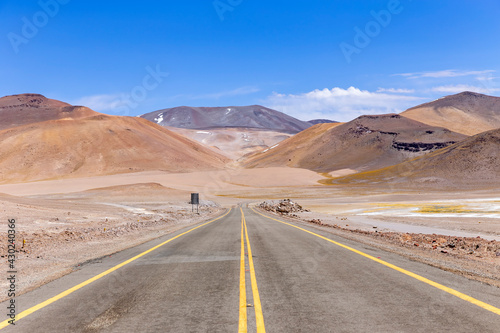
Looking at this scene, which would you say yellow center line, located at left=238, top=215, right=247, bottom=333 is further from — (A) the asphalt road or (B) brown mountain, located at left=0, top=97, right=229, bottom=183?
(B) brown mountain, located at left=0, top=97, right=229, bottom=183

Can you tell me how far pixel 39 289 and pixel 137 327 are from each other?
396 cm

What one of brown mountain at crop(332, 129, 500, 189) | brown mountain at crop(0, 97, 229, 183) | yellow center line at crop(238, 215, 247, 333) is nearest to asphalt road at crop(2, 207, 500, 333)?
yellow center line at crop(238, 215, 247, 333)

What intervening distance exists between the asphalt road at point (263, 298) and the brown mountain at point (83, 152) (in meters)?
146

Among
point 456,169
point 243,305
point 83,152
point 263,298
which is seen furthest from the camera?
point 83,152

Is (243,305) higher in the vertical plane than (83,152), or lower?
lower

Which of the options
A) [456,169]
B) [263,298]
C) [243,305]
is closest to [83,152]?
[456,169]

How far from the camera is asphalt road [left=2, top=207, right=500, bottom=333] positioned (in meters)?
5.67

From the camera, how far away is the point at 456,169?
121 metres

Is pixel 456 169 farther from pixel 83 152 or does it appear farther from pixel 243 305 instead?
pixel 83 152

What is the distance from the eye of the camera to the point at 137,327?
5660mm

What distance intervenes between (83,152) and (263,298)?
559ft

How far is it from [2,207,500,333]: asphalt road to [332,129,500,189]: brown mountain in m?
113

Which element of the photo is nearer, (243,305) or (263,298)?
(243,305)

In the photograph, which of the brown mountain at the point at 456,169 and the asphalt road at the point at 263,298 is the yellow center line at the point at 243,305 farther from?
the brown mountain at the point at 456,169
